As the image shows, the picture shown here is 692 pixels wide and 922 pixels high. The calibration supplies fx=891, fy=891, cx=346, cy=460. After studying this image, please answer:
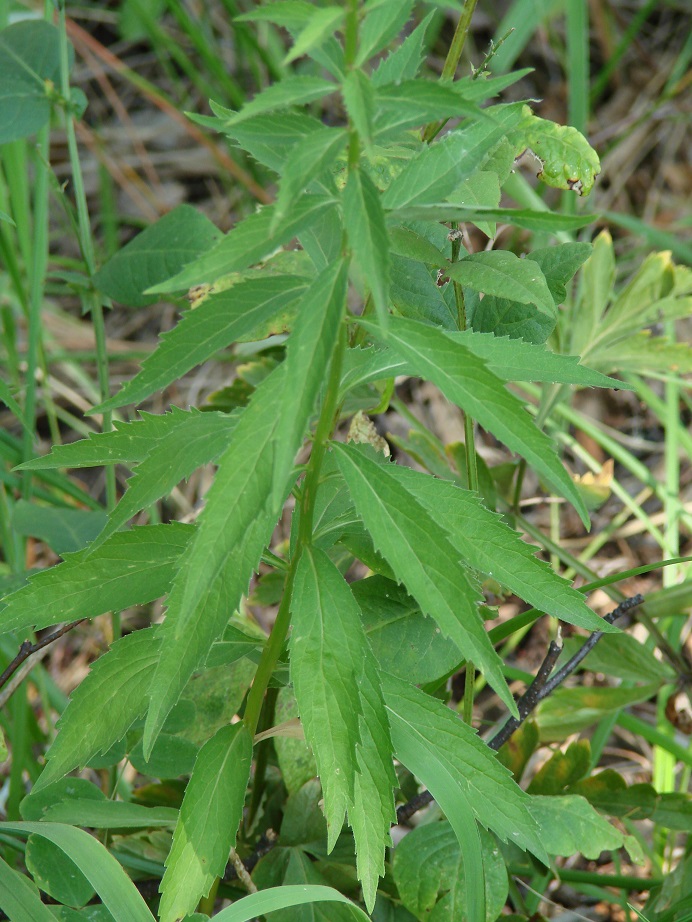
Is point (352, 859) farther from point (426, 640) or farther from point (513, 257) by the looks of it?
point (513, 257)

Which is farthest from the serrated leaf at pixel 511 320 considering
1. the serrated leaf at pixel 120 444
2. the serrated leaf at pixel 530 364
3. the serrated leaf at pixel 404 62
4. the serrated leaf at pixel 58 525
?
the serrated leaf at pixel 58 525

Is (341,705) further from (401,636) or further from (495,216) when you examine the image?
(495,216)

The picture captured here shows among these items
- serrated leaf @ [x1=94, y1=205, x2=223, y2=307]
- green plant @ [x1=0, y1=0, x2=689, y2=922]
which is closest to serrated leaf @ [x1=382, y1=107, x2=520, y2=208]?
green plant @ [x1=0, y1=0, x2=689, y2=922]

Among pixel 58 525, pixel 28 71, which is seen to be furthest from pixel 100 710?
pixel 28 71

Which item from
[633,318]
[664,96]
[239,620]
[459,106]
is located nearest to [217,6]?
[664,96]

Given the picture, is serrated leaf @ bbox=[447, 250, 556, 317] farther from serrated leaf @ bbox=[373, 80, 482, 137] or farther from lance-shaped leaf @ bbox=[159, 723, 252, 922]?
lance-shaped leaf @ bbox=[159, 723, 252, 922]
